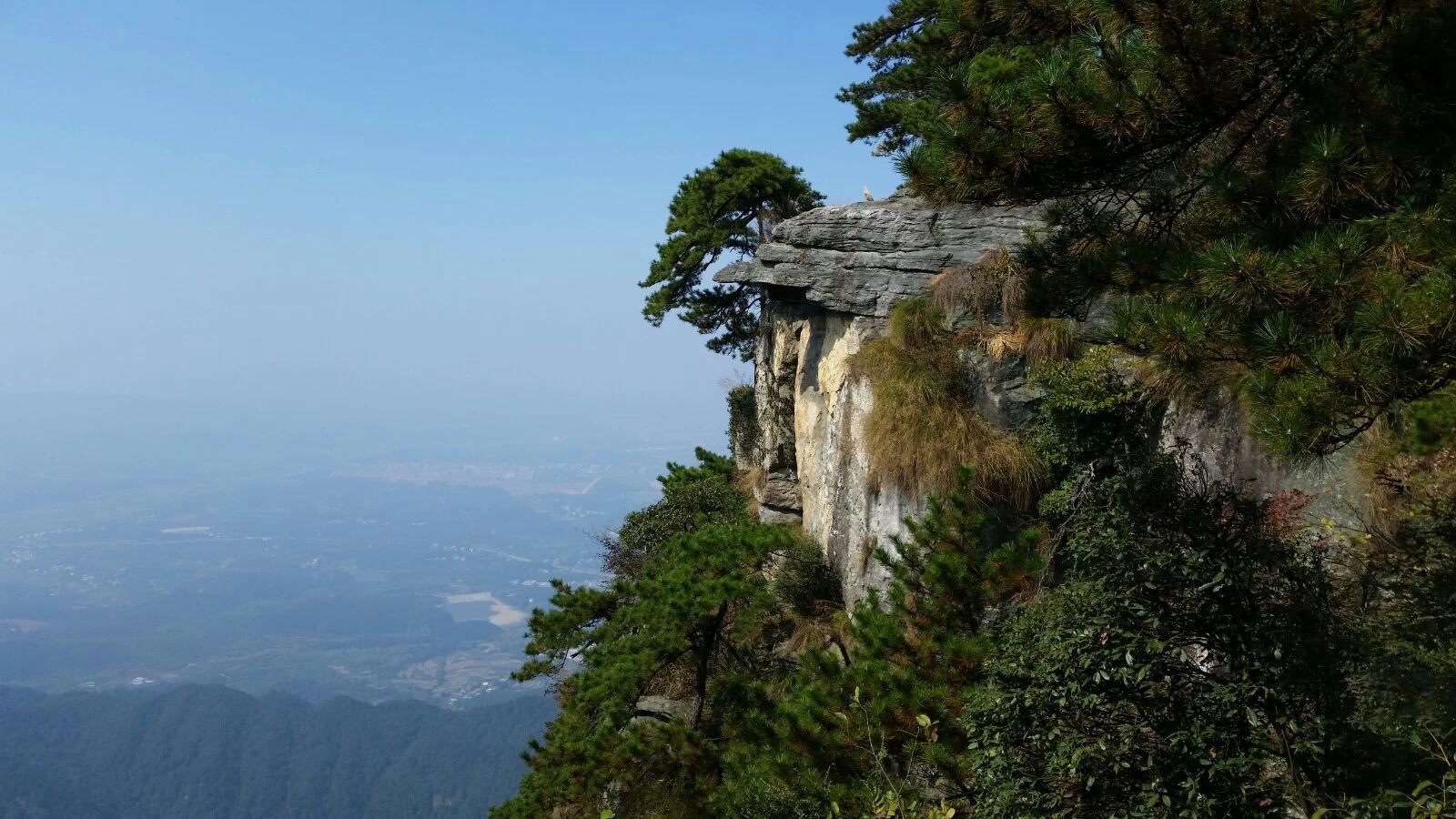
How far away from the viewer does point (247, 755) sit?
4633 inches

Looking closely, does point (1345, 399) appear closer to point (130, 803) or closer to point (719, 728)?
point (719, 728)

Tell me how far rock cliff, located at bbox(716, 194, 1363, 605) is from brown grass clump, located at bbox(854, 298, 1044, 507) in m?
0.25

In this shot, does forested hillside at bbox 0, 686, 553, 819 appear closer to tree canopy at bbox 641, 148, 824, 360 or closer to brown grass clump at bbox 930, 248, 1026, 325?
tree canopy at bbox 641, 148, 824, 360

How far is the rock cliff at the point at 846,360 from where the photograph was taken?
1096 cm

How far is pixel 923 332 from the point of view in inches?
458

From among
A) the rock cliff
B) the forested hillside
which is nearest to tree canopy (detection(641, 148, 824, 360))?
the rock cliff

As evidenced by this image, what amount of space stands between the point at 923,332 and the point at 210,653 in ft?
626

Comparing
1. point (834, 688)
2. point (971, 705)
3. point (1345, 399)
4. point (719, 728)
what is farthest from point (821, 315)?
point (1345, 399)

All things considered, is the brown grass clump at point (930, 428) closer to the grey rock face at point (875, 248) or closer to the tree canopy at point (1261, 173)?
the grey rock face at point (875, 248)

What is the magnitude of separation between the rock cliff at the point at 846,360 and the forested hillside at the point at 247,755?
304 ft

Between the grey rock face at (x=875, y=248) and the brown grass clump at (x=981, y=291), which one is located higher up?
the grey rock face at (x=875, y=248)

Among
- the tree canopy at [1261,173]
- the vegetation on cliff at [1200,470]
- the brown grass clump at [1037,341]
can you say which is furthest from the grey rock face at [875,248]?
the tree canopy at [1261,173]

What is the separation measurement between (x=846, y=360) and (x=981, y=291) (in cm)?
193

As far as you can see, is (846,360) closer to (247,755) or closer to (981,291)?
(981,291)
